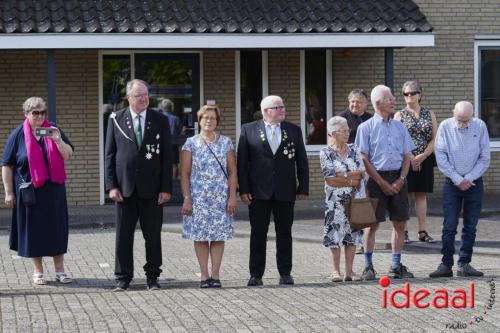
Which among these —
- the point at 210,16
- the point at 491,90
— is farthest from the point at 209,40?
the point at 491,90

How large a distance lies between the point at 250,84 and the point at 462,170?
8167 millimetres

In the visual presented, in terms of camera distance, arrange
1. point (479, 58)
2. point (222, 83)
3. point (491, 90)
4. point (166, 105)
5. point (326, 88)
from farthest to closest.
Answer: point (491, 90), point (479, 58), point (326, 88), point (222, 83), point (166, 105)

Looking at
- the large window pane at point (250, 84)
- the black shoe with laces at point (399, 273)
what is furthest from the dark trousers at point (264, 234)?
the large window pane at point (250, 84)

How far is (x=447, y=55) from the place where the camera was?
66.2ft

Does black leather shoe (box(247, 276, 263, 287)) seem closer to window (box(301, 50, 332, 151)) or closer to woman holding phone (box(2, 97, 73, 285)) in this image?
woman holding phone (box(2, 97, 73, 285))

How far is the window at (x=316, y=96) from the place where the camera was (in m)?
19.9

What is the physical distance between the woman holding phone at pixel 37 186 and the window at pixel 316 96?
28.3 ft

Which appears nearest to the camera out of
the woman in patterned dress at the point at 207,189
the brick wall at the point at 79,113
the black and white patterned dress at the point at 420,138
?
the woman in patterned dress at the point at 207,189

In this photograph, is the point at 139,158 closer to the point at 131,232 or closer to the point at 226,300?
the point at 131,232

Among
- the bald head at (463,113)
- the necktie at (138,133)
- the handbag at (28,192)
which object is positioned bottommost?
the handbag at (28,192)

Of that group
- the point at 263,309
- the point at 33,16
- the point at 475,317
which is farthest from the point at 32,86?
the point at 475,317

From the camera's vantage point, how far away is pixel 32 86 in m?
18.9

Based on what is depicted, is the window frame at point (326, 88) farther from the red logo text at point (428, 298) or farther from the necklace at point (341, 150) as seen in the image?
the red logo text at point (428, 298)

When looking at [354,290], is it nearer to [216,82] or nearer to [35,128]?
[35,128]
